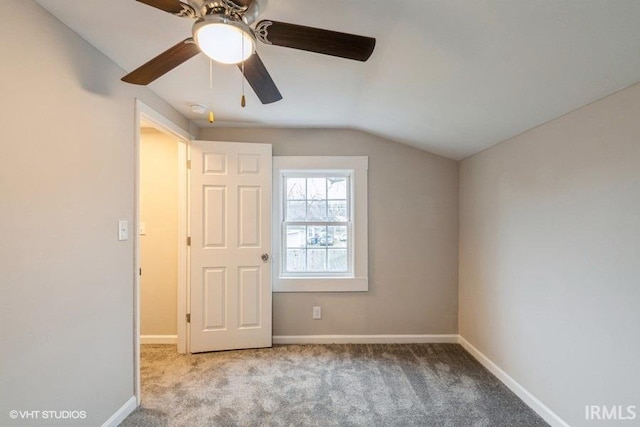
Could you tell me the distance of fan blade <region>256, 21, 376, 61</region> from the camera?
1028 mm

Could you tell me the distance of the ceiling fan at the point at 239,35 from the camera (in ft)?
3.26

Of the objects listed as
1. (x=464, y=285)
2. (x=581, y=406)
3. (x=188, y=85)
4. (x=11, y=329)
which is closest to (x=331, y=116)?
(x=188, y=85)

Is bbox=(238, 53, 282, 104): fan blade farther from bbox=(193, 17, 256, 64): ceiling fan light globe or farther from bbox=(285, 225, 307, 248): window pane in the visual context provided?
bbox=(285, 225, 307, 248): window pane

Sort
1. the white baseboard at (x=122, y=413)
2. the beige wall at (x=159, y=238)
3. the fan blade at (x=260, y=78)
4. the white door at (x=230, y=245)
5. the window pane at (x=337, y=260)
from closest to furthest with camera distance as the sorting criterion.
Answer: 1. the fan blade at (x=260, y=78)
2. the white baseboard at (x=122, y=413)
3. the white door at (x=230, y=245)
4. the beige wall at (x=159, y=238)
5. the window pane at (x=337, y=260)

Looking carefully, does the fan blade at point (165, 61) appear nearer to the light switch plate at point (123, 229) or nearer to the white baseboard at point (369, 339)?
the light switch plate at point (123, 229)

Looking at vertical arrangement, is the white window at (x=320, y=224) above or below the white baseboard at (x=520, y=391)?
above

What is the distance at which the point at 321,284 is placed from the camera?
2.93 metres

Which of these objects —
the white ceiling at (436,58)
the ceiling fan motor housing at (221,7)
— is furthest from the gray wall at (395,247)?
the ceiling fan motor housing at (221,7)

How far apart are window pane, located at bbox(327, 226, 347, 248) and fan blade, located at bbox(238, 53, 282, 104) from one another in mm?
1724

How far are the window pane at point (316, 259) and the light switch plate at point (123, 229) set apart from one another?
1700 millimetres

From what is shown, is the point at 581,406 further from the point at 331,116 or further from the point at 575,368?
the point at 331,116

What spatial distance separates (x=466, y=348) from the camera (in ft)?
9.09

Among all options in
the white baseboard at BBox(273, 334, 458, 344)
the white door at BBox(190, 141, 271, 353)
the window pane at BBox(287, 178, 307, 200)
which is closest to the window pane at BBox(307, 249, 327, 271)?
the white door at BBox(190, 141, 271, 353)

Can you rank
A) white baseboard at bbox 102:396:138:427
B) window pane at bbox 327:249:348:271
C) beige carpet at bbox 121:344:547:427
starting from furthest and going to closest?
window pane at bbox 327:249:348:271 → beige carpet at bbox 121:344:547:427 → white baseboard at bbox 102:396:138:427
